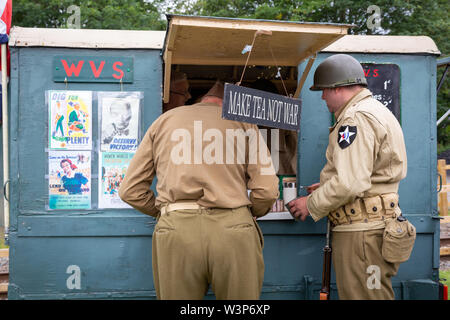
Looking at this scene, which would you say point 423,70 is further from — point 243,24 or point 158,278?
point 158,278

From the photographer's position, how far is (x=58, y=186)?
10.9ft

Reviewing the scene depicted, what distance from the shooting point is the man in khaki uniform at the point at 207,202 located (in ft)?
8.14

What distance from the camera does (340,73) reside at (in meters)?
2.99

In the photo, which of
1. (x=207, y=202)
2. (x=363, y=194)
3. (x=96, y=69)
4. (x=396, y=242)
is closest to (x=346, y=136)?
(x=363, y=194)

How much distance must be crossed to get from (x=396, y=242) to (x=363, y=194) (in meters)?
0.36

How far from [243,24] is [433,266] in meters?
2.61

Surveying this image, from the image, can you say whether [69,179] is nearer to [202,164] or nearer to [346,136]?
[202,164]

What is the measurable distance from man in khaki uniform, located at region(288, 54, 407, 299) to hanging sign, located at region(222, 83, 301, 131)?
36cm

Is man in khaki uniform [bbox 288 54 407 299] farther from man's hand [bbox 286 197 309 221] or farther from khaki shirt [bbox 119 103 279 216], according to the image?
khaki shirt [bbox 119 103 279 216]

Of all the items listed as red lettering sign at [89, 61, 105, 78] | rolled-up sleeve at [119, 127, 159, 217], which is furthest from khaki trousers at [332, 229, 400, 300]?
red lettering sign at [89, 61, 105, 78]

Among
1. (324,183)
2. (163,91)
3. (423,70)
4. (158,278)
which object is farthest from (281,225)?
(423,70)

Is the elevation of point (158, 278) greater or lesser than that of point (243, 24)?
lesser

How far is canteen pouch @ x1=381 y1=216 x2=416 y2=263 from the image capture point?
2676mm

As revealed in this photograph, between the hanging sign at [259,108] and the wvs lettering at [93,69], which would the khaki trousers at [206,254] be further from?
the wvs lettering at [93,69]
